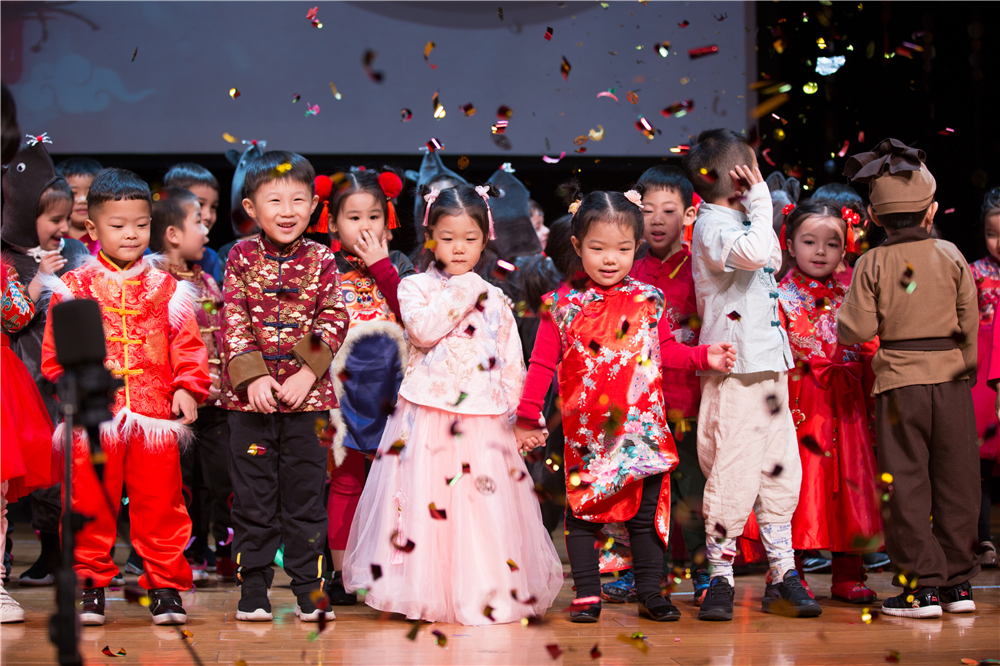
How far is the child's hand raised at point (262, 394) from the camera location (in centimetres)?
227

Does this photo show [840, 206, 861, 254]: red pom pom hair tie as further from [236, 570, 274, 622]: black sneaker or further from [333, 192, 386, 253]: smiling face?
[236, 570, 274, 622]: black sneaker

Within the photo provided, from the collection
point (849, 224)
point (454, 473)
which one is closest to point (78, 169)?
point (454, 473)

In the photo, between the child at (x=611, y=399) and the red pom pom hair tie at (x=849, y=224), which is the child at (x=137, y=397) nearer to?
the child at (x=611, y=399)

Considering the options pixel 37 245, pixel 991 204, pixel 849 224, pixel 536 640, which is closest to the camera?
pixel 536 640

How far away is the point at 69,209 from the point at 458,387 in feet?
5.21

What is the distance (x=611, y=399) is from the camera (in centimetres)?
237

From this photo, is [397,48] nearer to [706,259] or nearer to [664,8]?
[664,8]

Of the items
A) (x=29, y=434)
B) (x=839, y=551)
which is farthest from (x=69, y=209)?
(x=839, y=551)

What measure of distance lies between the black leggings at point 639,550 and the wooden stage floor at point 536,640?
0.30ft

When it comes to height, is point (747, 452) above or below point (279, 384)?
below

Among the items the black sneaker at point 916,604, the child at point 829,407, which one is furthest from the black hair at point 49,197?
the black sneaker at point 916,604

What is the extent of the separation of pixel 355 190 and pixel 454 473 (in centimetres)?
94

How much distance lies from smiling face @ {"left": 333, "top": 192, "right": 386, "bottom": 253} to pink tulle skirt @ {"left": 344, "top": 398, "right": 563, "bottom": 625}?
56 cm

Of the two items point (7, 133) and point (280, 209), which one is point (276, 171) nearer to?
point (280, 209)
